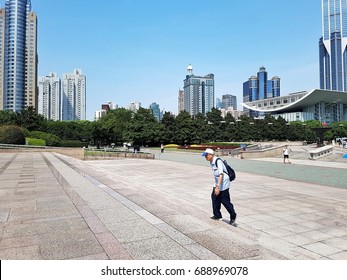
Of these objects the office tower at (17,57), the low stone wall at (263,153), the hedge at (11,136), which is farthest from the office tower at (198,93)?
Result: the hedge at (11,136)

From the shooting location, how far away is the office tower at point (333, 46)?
17225cm

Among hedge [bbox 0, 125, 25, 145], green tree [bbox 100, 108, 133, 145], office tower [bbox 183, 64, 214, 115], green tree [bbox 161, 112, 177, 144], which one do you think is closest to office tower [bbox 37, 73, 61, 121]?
office tower [bbox 183, 64, 214, 115]

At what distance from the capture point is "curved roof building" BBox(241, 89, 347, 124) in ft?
365

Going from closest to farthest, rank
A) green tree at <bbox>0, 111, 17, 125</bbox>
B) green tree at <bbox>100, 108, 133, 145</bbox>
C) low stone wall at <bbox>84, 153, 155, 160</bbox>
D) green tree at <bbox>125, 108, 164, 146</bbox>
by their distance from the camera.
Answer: low stone wall at <bbox>84, 153, 155, 160</bbox> → green tree at <bbox>125, 108, 164, 146</bbox> → green tree at <bbox>0, 111, 17, 125</bbox> → green tree at <bbox>100, 108, 133, 145</bbox>

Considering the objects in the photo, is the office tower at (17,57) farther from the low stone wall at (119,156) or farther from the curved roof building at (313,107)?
the curved roof building at (313,107)

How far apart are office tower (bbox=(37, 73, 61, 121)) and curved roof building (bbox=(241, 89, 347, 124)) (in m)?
97.7

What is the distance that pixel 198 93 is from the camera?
155000 mm

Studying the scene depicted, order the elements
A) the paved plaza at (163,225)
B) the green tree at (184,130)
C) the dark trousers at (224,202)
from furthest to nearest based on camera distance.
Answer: the green tree at (184,130) → the dark trousers at (224,202) → the paved plaza at (163,225)

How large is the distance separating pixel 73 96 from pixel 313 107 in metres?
113

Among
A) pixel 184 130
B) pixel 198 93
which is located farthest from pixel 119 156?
pixel 198 93

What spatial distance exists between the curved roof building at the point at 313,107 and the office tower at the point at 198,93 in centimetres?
3616

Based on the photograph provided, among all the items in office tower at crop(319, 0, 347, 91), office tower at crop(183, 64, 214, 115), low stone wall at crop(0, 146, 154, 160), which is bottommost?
low stone wall at crop(0, 146, 154, 160)

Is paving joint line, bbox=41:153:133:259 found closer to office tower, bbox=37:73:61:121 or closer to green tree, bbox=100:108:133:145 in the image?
green tree, bbox=100:108:133:145

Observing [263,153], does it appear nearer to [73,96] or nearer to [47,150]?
[47,150]
